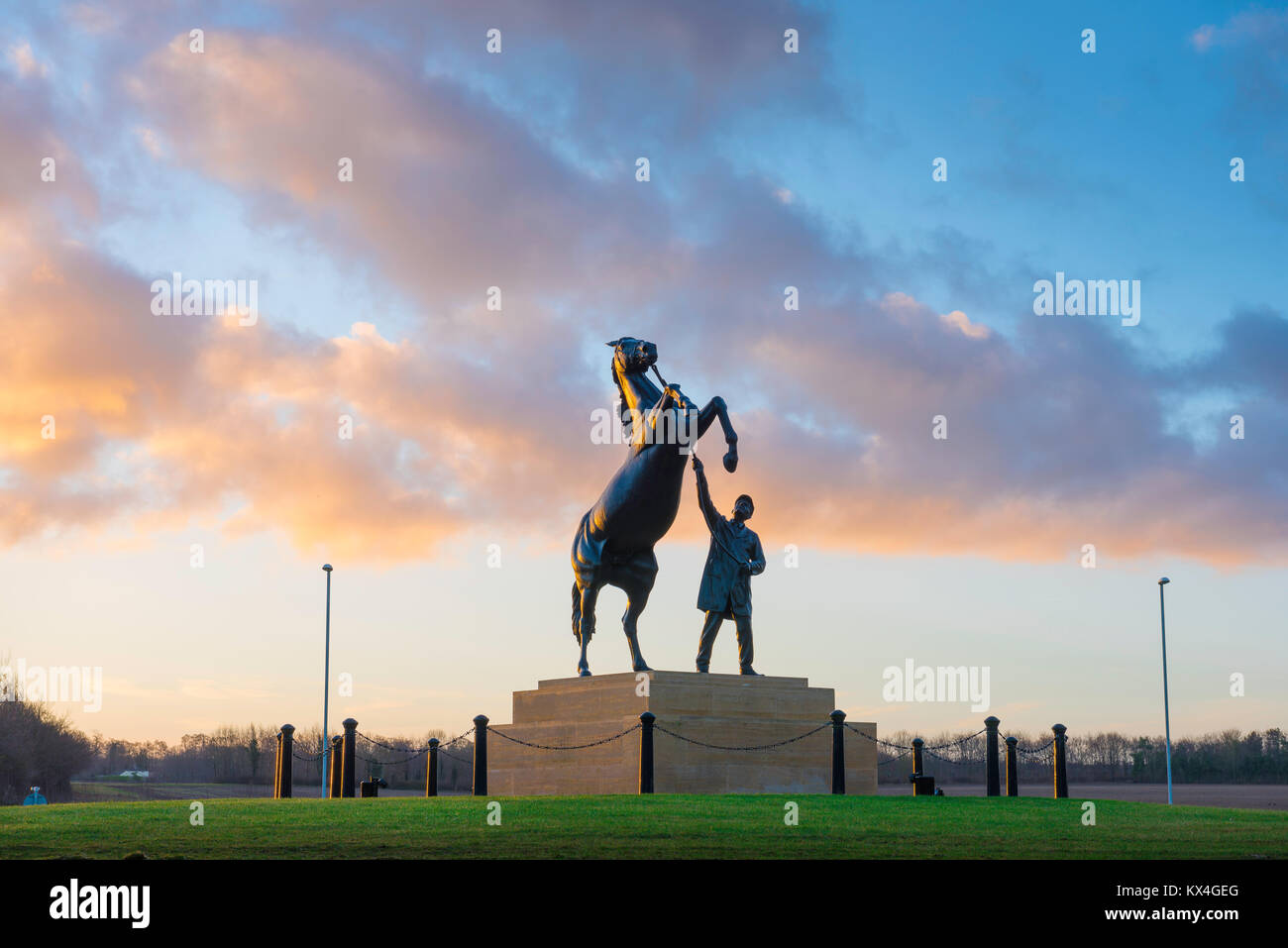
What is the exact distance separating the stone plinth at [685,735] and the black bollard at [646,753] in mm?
835

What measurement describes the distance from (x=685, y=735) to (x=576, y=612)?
3061 millimetres

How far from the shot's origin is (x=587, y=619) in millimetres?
25094

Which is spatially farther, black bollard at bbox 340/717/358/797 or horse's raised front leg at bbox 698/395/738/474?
black bollard at bbox 340/717/358/797

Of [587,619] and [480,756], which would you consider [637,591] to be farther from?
[480,756]

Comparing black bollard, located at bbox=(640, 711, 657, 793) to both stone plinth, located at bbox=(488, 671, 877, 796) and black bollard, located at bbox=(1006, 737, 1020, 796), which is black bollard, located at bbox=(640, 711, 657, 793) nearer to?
stone plinth, located at bbox=(488, 671, 877, 796)

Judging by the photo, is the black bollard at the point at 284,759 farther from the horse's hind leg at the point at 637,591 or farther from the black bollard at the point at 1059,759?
the black bollard at the point at 1059,759

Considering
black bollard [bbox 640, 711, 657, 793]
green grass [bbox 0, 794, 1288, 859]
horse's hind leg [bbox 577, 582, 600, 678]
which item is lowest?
green grass [bbox 0, 794, 1288, 859]

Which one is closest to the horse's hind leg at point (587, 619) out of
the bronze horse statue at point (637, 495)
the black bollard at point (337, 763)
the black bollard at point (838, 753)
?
the bronze horse statue at point (637, 495)

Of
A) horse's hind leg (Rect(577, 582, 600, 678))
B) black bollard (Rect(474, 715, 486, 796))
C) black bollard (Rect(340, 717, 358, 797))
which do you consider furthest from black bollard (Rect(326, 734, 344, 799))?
horse's hind leg (Rect(577, 582, 600, 678))

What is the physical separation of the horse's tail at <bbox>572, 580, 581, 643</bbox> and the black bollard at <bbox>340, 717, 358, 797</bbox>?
5.27 metres

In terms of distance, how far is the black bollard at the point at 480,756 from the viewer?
25134mm

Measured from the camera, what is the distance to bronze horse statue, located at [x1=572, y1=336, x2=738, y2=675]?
23062mm
